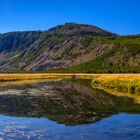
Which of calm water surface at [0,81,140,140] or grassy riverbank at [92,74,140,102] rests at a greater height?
grassy riverbank at [92,74,140,102]

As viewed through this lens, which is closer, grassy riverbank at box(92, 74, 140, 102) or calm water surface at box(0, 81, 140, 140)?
calm water surface at box(0, 81, 140, 140)

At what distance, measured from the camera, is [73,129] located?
2786cm

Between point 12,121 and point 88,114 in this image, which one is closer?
Result: point 12,121

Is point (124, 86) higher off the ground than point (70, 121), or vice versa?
point (124, 86)

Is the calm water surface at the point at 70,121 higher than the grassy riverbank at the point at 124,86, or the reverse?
the grassy riverbank at the point at 124,86

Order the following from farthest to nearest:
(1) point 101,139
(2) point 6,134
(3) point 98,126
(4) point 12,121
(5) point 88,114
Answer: (5) point 88,114, (4) point 12,121, (3) point 98,126, (2) point 6,134, (1) point 101,139

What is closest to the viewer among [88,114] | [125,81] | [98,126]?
[98,126]

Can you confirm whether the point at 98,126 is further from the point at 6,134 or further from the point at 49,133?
the point at 6,134

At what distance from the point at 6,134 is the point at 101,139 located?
683 cm

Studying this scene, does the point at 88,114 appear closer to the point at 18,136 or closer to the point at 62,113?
the point at 62,113

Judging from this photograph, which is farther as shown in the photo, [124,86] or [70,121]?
[124,86]

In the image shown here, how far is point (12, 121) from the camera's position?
106 feet

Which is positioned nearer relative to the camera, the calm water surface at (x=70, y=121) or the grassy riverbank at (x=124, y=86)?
the calm water surface at (x=70, y=121)

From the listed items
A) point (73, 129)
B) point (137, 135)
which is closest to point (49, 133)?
point (73, 129)
